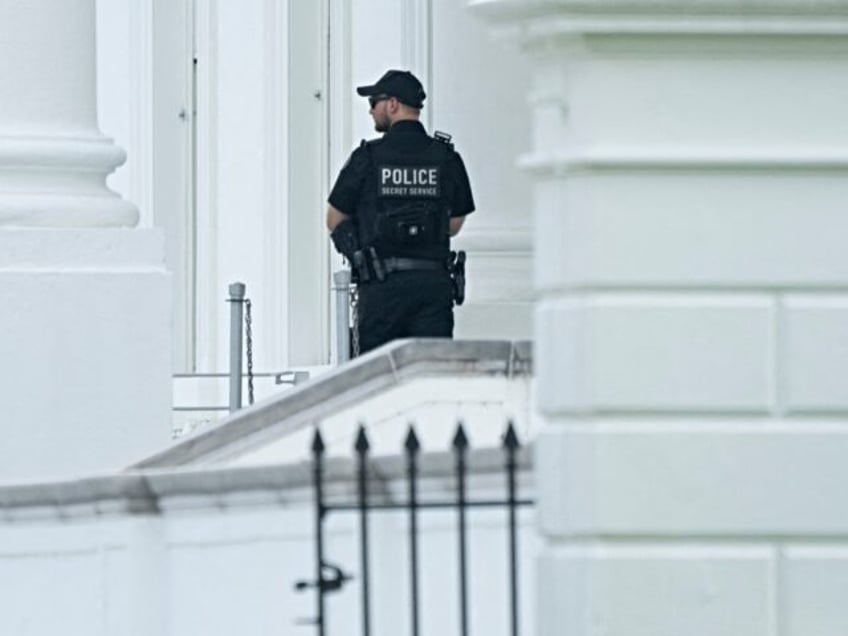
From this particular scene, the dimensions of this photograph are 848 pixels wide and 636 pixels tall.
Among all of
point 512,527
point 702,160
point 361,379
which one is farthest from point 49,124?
point 702,160

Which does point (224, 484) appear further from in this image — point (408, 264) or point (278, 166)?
point (278, 166)

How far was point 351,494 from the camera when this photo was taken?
24.5 ft

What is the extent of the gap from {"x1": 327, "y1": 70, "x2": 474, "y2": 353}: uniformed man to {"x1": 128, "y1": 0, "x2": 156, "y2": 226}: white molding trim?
543 centimetres

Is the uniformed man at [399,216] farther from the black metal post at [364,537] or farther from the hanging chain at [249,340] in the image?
the black metal post at [364,537]

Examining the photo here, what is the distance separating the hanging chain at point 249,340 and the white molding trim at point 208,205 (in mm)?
385

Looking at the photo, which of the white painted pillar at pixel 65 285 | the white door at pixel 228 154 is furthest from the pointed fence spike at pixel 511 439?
the white door at pixel 228 154

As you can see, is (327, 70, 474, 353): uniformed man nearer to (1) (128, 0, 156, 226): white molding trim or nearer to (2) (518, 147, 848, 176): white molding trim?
(2) (518, 147, 848, 176): white molding trim

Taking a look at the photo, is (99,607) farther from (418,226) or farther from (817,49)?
(418,226)

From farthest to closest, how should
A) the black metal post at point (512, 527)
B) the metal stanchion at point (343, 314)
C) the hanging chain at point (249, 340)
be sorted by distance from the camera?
the hanging chain at point (249, 340) < the metal stanchion at point (343, 314) < the black metal post at point (512, 527)

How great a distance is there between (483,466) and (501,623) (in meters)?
0.39

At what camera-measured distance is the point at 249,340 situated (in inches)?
629

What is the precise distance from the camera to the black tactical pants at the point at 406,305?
11.8 meters

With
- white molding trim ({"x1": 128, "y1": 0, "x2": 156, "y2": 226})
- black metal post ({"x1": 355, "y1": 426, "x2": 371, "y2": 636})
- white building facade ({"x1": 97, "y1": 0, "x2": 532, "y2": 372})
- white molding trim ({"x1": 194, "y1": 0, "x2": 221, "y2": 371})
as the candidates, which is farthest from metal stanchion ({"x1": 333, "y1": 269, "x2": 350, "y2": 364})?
black metal post ({"x1": 355, "y1": 426, "x2": 371, "y2": 636})

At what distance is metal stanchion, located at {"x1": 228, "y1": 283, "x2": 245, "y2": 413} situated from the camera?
15508 mm
